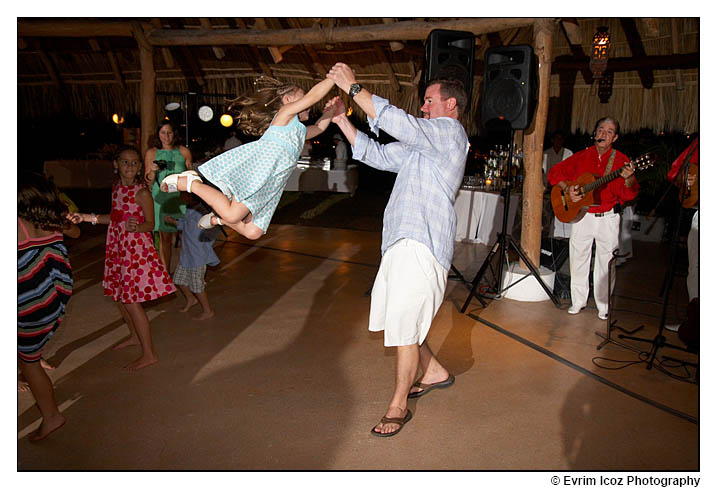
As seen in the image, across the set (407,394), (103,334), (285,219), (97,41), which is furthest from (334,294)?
(97,41)

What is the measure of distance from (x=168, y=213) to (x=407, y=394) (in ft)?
12.1

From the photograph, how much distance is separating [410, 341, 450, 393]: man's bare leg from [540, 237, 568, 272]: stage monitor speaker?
104 inches

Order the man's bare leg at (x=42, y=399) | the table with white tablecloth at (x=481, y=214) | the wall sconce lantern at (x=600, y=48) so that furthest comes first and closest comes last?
the table with white tablecloth at (x=481, y=214) → the wall sconce lantern at (x=600, y=48) → the man's bare leg at (x=42, y=399)

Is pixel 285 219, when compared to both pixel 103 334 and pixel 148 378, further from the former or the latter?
pixel 148 378

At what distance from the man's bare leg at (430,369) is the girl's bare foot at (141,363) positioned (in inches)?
67.1

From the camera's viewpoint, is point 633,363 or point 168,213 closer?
point 633,363

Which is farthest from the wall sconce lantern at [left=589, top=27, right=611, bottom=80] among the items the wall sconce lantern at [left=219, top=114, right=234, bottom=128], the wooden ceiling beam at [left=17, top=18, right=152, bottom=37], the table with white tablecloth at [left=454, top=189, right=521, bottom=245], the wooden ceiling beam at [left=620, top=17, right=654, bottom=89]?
the wall sconce lantern at [left=219, top=114, right=234, bottom=128]

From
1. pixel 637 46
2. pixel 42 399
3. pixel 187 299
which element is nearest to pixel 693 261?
pixel 187 299

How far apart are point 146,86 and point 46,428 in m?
5.54

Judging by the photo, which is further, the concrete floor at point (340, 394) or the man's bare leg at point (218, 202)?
the man's bare leg at point (218, 202)

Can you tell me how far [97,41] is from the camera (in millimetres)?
9758

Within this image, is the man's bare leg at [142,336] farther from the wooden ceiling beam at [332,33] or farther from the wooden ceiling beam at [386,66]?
the wooden ceiling beam at [386,66]

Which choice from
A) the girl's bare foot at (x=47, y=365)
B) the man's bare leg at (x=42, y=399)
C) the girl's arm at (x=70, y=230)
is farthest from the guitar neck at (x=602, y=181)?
the girl's bare foot at (x=47, y=365)

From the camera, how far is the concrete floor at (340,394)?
8.49ft
